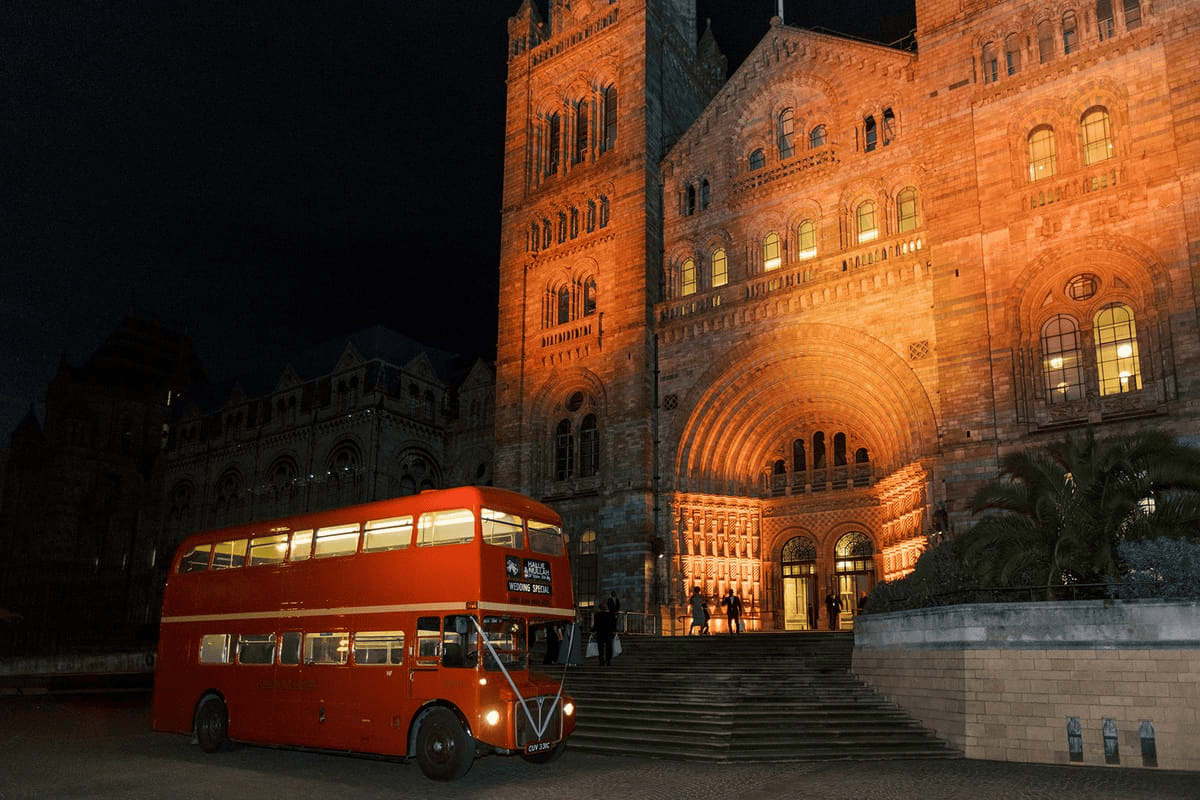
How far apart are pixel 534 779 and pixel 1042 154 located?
846 inches

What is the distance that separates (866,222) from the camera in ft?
94.8

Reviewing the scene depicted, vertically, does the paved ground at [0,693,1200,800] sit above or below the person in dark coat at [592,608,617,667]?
below

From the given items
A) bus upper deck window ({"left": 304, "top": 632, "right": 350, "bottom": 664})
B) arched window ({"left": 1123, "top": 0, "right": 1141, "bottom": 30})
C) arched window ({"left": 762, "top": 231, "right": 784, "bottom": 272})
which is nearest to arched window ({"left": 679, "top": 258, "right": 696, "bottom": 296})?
arched window ({"left": 762, "top": 231, "right": 784, "bottom": 272})

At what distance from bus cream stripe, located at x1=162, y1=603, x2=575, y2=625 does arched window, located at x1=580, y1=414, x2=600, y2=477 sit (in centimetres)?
1706

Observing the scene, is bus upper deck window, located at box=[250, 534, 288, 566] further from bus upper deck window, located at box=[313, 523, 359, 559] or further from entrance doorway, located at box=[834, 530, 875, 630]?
entrance doorway, located at box=[834, 530, 875, 630]

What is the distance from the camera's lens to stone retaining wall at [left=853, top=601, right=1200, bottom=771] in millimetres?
13938

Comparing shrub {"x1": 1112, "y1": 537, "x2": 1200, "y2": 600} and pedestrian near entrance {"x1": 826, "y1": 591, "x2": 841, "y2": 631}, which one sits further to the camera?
pedestrian near entrance {"x1": 826, "y1": 591, "x2": 841, "y2": 631}

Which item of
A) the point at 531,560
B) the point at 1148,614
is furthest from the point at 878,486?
the point at 531,560

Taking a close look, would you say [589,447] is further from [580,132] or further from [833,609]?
[580,132]

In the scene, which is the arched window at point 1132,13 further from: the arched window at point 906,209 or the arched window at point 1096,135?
the arched window at point 906,209

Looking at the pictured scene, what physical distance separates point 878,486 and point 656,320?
993cm

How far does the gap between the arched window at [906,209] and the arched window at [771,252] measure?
13.4 feet

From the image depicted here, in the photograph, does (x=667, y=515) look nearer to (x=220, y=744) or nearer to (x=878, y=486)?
(x=878, y=486)

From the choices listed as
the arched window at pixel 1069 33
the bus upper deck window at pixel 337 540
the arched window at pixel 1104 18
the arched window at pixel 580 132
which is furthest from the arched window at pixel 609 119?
the bus upper deck window at pixel 337 540
